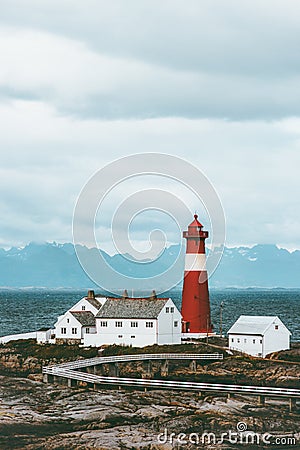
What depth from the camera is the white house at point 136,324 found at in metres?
54.6

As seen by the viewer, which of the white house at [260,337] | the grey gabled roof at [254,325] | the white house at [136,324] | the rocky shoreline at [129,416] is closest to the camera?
the rocky shoreline at [129,416]

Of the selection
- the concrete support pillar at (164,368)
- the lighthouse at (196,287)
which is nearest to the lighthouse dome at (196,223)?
the lighthouse at (196,287)

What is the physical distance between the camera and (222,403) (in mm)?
41062

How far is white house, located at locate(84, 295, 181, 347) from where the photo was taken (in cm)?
5456

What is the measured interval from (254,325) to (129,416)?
18840mm

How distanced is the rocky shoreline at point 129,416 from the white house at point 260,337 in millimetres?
4890

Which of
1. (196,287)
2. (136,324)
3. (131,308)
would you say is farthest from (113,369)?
(196,287)

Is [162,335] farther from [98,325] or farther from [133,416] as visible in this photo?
[133,416]

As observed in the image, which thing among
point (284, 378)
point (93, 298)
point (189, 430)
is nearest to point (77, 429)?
point (189, 430)

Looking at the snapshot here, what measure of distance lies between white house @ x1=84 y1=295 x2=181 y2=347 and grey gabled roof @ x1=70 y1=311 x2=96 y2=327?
4.74 feet

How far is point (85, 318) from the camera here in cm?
5725

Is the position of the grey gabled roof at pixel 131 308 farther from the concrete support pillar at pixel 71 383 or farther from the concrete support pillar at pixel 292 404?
the concrete support pillar at pixel 292 404

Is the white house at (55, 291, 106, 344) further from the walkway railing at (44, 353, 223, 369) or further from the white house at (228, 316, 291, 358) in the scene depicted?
the white house at (228, 316, 291, 358)

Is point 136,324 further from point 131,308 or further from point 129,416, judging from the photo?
point 129,416
